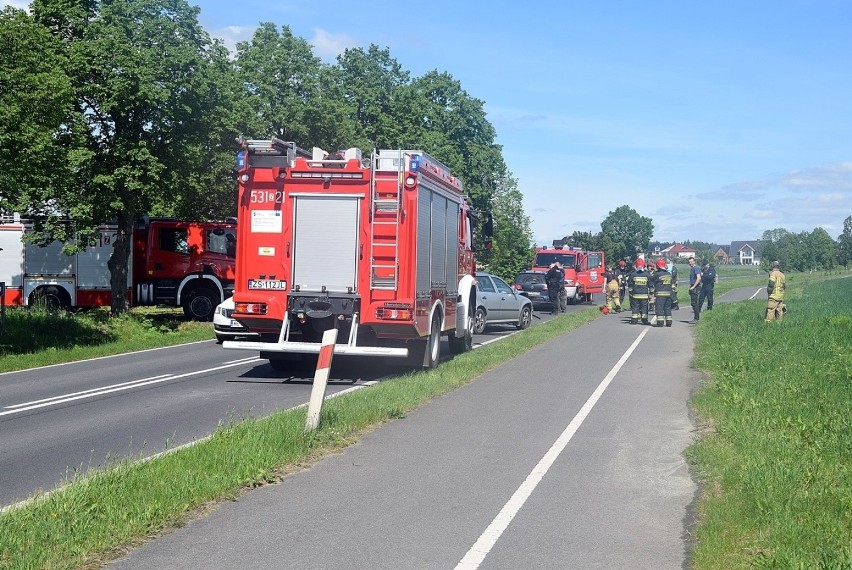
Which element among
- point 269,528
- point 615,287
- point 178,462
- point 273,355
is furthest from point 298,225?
point 615,287

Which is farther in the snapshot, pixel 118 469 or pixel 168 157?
pixel 168 157

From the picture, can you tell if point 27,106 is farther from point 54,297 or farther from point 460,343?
point 54,297

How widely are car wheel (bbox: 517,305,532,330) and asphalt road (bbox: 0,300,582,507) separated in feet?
25.3

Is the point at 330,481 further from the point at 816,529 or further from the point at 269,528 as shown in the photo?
the point at 816,529

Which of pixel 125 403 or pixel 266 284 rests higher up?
pixel 266 284

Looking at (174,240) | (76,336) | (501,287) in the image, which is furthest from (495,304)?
(76,336)

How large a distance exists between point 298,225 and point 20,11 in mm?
9561

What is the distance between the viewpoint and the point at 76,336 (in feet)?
73.5

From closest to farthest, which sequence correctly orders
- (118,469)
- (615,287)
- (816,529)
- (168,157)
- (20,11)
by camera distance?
1. (816,529)
2. (118,469)
3. (20,11)
4. (168,157)
5. (615,287)

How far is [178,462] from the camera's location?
7855 millimetres

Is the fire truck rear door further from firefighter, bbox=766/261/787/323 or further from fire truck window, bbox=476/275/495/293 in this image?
firefighter, bbox=766/261/787/323

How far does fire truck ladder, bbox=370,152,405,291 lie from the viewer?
14.5 metres

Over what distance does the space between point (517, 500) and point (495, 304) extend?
62.8ft

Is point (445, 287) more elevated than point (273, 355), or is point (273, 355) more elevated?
point (445, 287)
